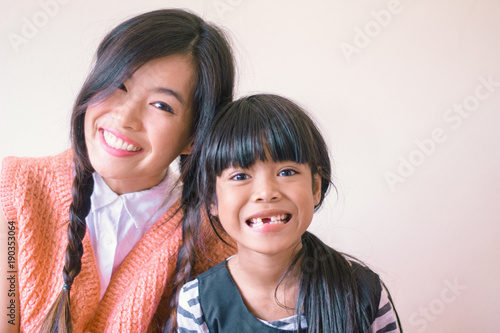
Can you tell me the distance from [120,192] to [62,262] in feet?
0.52

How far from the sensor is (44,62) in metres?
1.22

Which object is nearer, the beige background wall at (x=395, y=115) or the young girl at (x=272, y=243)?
the young girl at (x=272, y=243)

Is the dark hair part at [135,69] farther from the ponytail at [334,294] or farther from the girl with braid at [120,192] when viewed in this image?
the ponytail at [334,294]

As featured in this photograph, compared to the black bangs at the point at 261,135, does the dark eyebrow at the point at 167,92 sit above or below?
above

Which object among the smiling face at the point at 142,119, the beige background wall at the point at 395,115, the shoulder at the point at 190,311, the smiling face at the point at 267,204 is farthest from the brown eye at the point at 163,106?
the beige background wall at the point at 395,115

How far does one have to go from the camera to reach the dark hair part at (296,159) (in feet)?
2.37

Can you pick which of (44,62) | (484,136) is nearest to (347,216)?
(484,136)

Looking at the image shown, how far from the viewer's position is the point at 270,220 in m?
0.72

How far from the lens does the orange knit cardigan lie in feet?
2.88

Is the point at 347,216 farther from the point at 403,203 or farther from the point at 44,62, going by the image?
the point at 44,62

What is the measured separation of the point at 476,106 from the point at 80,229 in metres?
0.97

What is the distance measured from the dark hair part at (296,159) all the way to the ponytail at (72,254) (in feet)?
0.77

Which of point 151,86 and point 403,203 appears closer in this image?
point 151,86

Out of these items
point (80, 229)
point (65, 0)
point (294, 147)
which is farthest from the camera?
point (65, 0)
